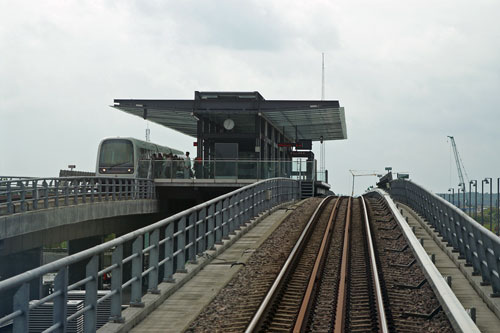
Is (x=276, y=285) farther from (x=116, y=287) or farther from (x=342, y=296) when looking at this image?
(x=116, y=287)

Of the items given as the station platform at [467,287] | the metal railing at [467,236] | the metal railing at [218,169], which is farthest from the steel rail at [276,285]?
the metal railing at [218,169]

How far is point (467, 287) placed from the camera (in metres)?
11.6

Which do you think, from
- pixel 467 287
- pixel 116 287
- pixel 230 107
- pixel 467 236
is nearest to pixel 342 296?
pixel 467 287

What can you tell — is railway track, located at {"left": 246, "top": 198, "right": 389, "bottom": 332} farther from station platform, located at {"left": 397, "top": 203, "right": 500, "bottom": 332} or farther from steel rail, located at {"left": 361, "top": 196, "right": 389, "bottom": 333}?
station platform, located at {"left": 397, "top": 203, "right": 500, "bottom": 332}

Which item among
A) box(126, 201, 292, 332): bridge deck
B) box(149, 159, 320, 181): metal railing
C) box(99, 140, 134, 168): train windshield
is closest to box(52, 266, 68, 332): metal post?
box(126, 201, 292, 332): bridge deck

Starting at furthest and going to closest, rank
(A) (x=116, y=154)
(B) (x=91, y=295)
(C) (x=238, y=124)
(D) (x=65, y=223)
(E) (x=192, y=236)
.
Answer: (C) (x=238, y=124) < (A) (x=116, y=154) < (D) (x=65, y=223) < (E) (x=192, y=236) < (B) (x=91, y=295)

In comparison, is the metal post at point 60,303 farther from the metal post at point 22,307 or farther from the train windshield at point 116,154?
the train windshield at point 116,154

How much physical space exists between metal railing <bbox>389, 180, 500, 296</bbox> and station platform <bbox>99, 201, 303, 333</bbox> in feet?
15.6

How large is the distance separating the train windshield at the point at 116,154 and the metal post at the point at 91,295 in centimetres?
3245

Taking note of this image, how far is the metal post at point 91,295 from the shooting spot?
7.59 metres

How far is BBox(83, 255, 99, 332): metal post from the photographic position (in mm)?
7590

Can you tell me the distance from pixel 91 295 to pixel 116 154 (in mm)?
32896

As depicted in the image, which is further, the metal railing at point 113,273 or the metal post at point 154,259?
the metal post at point 154,259

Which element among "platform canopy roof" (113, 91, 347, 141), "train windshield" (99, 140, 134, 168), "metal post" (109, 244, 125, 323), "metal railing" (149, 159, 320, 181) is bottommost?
"metal post" (109, 244, 125, 323)
